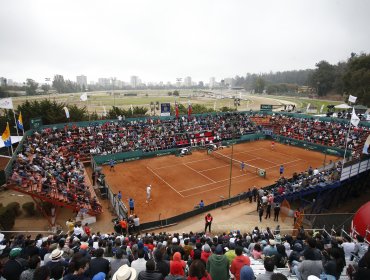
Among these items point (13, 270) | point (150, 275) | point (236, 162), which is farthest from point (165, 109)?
point (150, 275)

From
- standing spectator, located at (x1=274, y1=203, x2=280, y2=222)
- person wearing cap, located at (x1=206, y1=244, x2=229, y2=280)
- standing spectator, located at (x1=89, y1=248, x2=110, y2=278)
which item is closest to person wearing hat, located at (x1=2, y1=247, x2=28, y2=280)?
standing spectator, located at (x1=89, y1=248, x2=110, y2=278)

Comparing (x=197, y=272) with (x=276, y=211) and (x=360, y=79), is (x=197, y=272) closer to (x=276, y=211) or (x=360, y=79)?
(x=276, y=211)

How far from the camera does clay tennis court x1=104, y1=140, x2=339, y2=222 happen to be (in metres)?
25.8

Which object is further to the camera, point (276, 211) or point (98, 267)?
point (276, 211)

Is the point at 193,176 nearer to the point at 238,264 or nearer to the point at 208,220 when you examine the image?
the point at 208,220

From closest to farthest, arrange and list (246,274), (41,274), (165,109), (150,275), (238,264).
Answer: (41,274)
(150,275)
(246,274)
(238,264)
(165,109)

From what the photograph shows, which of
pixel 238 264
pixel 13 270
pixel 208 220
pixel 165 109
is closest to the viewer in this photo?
pixel 13 270

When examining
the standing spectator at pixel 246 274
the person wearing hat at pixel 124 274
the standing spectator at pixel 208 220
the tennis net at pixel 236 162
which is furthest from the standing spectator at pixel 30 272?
the tennis net at pixel 236 162

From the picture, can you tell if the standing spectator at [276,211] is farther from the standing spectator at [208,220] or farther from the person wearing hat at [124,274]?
the person wearing hat at [124,274]

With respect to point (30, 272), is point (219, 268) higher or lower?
lower

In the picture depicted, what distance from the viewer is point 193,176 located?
107 ft

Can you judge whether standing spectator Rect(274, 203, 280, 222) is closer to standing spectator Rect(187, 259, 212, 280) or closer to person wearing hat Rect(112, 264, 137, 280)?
standing spectator Rect(187, 259, 212, 280)

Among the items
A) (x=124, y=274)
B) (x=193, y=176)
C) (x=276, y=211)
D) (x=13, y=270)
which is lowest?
(x=193, y=176)

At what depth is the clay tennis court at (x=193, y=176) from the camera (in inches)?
1017
